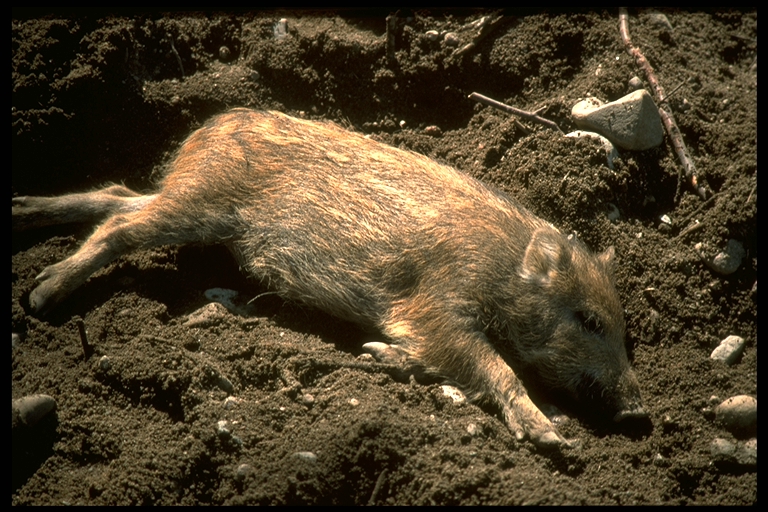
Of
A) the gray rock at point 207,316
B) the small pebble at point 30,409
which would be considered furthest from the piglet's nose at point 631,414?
the small pebble at point 30,409

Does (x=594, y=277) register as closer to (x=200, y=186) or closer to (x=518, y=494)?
(x=518, y=494)

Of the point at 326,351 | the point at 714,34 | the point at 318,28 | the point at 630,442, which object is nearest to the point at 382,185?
the point at 326,351

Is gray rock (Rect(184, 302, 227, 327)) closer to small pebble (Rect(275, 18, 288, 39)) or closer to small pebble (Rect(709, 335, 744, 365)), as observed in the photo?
small pebble (Rect(275, 18, 288, 39))

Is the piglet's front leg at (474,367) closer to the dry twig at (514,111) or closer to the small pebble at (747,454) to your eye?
the small pebble at (747,454)

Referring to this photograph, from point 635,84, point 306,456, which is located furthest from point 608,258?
point 306,456

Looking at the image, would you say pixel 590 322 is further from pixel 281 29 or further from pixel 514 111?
pixel 281 29

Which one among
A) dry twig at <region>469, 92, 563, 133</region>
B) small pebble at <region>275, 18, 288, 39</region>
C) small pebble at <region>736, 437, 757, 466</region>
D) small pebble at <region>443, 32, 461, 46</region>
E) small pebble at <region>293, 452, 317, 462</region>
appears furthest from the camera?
small pebble at <region>275, 18, 288, 39</region>

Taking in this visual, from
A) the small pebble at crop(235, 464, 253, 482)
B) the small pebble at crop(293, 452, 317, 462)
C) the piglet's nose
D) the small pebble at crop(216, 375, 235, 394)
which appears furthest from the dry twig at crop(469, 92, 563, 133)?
the small pebble at crop(235, 464, 253, 482)
